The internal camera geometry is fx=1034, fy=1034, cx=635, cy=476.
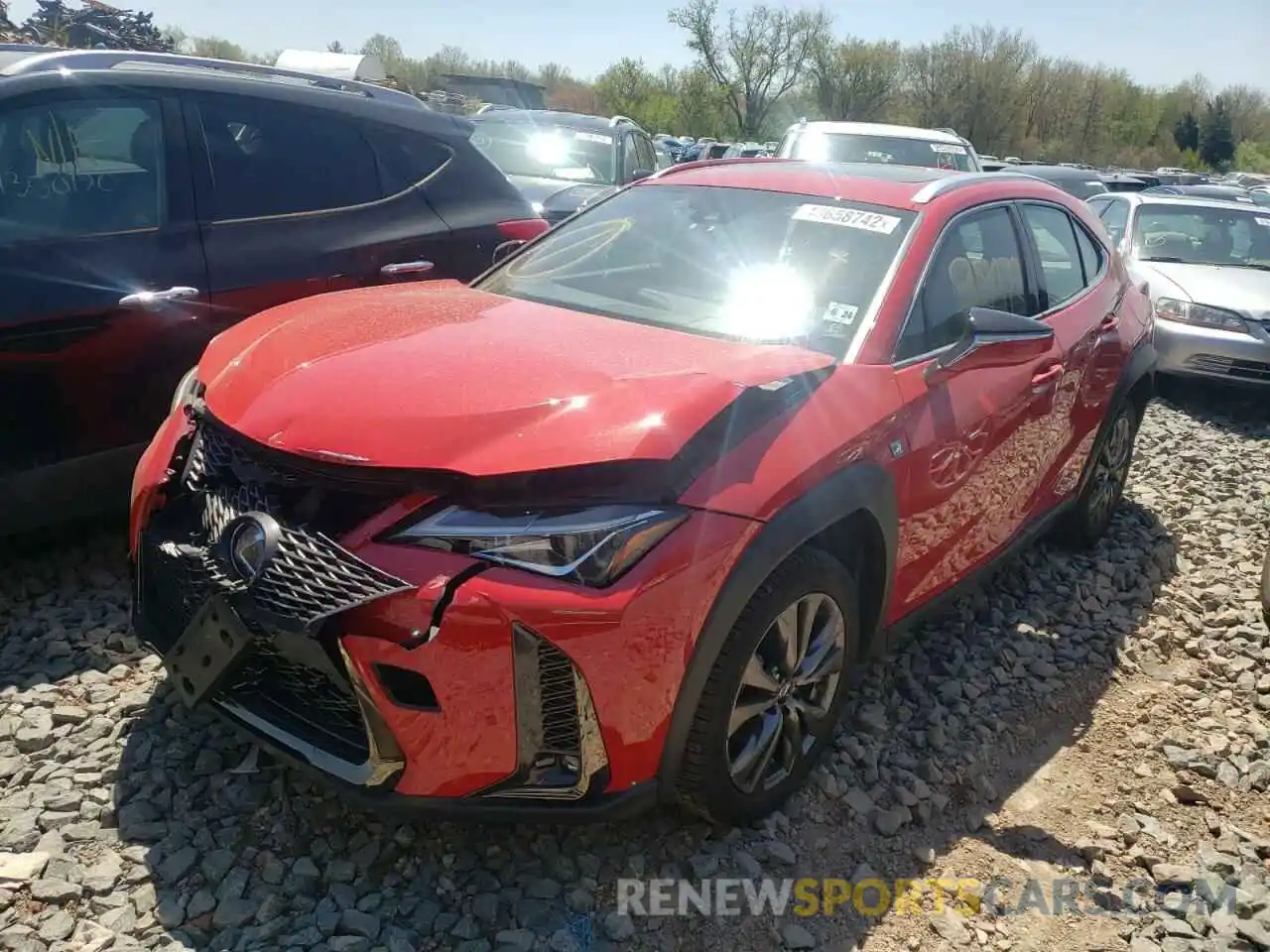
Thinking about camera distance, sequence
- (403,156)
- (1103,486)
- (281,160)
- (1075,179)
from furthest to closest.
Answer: (1075,179)
(1103,486)
(403,156)
(281,160)

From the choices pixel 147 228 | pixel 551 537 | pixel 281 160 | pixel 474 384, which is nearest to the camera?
pixel 551 537

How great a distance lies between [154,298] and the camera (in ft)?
11.6

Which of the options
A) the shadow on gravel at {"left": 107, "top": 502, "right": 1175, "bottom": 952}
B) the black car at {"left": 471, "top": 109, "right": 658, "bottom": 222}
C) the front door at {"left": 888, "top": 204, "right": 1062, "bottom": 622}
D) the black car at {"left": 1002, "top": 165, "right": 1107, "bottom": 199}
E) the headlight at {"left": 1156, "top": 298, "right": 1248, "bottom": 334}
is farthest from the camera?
the black car at {"left": 1002, "top": 165, "right": 1107, "bottom": 199}

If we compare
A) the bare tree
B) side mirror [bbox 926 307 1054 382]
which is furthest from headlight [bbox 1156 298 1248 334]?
the bare tree

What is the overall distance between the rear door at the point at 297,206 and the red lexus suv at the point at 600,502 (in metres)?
0.74

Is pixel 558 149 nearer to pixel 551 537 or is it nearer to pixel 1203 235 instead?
pixel 1203 235

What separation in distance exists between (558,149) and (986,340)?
302 inches

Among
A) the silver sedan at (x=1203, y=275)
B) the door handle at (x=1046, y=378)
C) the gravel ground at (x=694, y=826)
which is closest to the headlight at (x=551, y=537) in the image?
the gravel ground at (x=694, y=826)

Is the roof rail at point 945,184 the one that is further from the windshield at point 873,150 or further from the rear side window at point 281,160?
the windshield at point 873,150

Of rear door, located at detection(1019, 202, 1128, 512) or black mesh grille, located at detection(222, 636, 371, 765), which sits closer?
black mesh grille, located at detection(222, 636, 371, 765)

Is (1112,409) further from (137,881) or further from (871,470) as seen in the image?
(137,881)

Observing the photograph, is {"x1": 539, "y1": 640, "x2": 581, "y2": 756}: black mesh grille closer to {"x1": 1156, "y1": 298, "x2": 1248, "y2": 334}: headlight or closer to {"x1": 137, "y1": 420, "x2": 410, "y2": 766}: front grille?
{"x1": 137, "y1": 420, "x2": 410, "y2": 766}: front grille

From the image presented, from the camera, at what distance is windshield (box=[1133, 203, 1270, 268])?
8.79 m

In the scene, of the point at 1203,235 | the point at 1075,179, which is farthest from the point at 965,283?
the point at 1075,179
